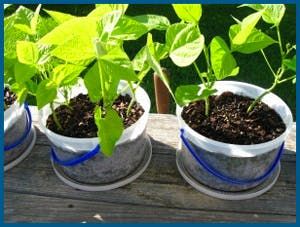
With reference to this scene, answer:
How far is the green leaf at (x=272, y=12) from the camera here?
3.02ft

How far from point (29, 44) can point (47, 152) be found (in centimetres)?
35

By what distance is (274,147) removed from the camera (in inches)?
37.4

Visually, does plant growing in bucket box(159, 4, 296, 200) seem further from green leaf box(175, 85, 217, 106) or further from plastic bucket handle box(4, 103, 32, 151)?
plastic bucket handle box(4, 103, 32, 151)

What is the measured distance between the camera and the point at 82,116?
3.34 feet

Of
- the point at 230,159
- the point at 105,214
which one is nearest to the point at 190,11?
the point at 230,159

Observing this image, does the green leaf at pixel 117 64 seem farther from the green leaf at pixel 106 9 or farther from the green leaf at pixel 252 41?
the green leaf at pixel 252 41

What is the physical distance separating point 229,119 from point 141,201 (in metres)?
0.25

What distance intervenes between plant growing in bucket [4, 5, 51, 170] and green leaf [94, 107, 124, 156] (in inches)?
6.0

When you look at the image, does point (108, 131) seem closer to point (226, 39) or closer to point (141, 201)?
point (141, 201)

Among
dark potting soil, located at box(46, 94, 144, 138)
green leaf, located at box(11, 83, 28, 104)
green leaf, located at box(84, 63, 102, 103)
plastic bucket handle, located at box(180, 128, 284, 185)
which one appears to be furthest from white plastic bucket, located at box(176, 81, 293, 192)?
green leaf, located at box(11, 83, 28, 104)

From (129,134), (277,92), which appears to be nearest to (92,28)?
(129,134)

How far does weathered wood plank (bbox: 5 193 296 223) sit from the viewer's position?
95 centimetres

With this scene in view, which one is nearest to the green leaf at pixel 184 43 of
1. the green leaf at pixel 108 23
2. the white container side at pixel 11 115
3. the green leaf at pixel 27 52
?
the green leaf at pixel 108 23

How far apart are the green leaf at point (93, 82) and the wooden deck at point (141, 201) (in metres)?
0.24
